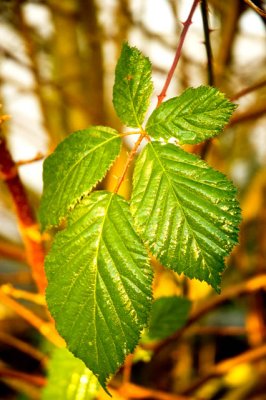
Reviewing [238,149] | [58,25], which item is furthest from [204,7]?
[238,149]

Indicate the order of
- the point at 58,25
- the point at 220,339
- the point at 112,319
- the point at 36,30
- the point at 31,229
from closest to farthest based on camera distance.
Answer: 1. the point at 112,319
2. the point at 31,229
3. the point at 58,25
4. the point at 36,30
5. the point at 220,339

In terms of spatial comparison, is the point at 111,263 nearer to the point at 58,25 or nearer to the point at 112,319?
the point at 112,319

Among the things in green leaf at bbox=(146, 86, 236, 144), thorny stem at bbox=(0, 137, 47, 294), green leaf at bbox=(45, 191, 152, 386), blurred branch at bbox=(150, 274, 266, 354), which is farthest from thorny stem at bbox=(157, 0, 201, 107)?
blurred branch at bbox=(150, 274, 266, 354)

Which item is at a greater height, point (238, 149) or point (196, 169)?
point (238, 149)

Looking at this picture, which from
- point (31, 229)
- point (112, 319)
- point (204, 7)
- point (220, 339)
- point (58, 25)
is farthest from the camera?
point (220, 339)

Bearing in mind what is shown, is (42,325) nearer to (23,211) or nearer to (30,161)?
(23,211)

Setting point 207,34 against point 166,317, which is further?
point 166,317

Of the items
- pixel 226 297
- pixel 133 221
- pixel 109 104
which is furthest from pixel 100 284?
pixel 109 104

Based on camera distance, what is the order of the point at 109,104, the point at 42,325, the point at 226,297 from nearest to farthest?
the point at 42,325, the point at 226,297, the point at 109,104
